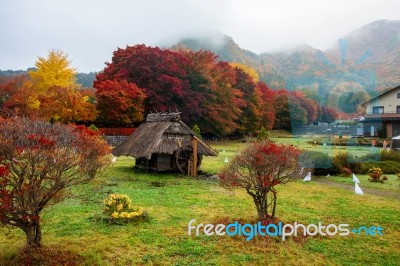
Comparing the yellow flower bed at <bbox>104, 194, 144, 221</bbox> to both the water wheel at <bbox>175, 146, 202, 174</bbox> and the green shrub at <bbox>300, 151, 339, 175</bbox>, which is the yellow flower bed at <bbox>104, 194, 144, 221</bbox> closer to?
the water wheel at <bbox>175, 146, 202, 174</bbox>

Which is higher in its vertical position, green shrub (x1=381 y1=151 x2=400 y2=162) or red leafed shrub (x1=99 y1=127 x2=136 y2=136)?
red leafed shrub (x1=99 y1=127 x2=136 y2=136)

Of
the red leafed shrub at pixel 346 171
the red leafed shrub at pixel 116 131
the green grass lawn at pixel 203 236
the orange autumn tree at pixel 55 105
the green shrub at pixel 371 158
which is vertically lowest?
the green grass lawn at pixel 203 236

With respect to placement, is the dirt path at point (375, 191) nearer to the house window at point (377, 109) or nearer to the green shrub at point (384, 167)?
the green shrub at point (384, 167)

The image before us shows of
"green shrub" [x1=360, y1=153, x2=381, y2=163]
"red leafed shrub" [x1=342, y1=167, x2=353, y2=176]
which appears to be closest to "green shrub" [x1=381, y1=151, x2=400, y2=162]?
"green shrub" [x1=360, y1=153, x2=381, y2=163]

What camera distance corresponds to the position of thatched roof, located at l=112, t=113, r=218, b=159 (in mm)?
17969

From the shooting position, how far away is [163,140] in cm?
1850

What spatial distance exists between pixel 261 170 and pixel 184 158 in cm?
1055

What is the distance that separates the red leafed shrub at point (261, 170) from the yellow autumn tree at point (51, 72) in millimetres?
33865

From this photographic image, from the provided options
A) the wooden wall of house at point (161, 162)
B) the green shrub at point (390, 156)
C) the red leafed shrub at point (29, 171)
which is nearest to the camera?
the red leafed shrub at point (29, 171)

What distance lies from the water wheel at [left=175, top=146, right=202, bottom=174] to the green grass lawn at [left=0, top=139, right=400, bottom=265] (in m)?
4.38

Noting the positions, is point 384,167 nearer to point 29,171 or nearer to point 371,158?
point 371,158

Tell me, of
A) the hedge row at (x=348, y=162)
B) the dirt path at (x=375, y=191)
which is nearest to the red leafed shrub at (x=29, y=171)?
the dirt path at (x=375, y=191)

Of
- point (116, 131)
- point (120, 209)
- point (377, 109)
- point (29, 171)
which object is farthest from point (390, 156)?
point (116, 131)

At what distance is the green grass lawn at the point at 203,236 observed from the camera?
286 inches
